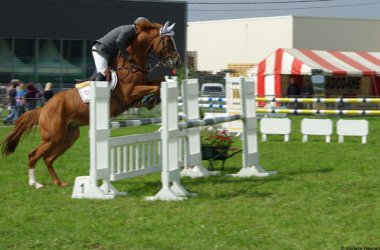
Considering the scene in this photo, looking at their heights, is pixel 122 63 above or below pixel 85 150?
above

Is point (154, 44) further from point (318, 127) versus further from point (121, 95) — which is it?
point (318, 127)

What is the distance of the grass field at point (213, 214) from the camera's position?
617cm

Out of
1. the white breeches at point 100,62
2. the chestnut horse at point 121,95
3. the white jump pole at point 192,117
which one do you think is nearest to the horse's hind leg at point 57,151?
the chestnut horse at point 121,95

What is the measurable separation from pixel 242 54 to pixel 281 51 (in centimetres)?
1482

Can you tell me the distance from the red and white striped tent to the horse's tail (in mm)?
17619

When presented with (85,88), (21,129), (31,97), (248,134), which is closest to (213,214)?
(85,88)

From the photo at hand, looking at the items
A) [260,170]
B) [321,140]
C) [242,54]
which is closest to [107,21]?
[242,54]

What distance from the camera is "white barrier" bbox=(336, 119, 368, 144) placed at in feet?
51.4

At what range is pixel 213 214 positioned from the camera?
7.29 metres

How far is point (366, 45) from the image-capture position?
43062 mm

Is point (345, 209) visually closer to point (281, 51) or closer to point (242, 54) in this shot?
point (281, 51)

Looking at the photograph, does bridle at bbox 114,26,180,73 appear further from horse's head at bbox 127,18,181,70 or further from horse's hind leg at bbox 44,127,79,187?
horse's hind leg at bbox 44,127,79,187

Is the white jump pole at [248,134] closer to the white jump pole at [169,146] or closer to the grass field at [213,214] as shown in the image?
the grass field at [213,214]

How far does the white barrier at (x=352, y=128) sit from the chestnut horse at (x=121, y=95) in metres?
7.10
